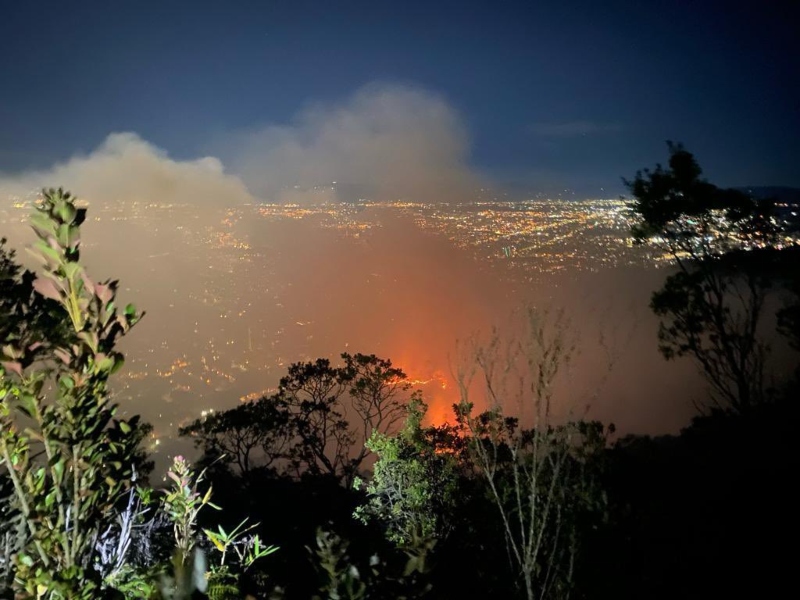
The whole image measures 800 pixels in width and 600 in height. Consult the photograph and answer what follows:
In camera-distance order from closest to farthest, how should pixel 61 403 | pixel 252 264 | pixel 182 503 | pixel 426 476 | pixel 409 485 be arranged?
pixel 61 403
pixel 182 503
pixel 409 485
pixel 426 476
pixel 252 264

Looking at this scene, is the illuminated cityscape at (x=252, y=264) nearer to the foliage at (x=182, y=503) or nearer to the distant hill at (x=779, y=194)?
the distant hill at (x=779, y=194)

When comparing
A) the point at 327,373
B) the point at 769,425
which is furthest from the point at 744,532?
the point at 327,373

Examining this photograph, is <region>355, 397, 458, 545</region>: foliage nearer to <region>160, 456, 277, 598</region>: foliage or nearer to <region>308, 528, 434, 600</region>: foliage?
<region>160, 456, 277, 598</region>: foliage

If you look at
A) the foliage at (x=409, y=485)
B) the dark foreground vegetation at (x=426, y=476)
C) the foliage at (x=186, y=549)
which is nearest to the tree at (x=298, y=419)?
the dark foreground vegetation at (x=426, y=476)

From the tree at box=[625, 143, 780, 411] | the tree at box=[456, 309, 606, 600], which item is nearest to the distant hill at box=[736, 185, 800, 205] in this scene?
the tree at box=[625, 143, 780, 411]

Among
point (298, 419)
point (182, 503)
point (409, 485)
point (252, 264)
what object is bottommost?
point (298, 419)

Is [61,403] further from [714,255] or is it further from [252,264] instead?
[252,264]

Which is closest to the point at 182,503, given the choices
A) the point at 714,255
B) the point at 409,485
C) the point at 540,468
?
the point at 540,468
